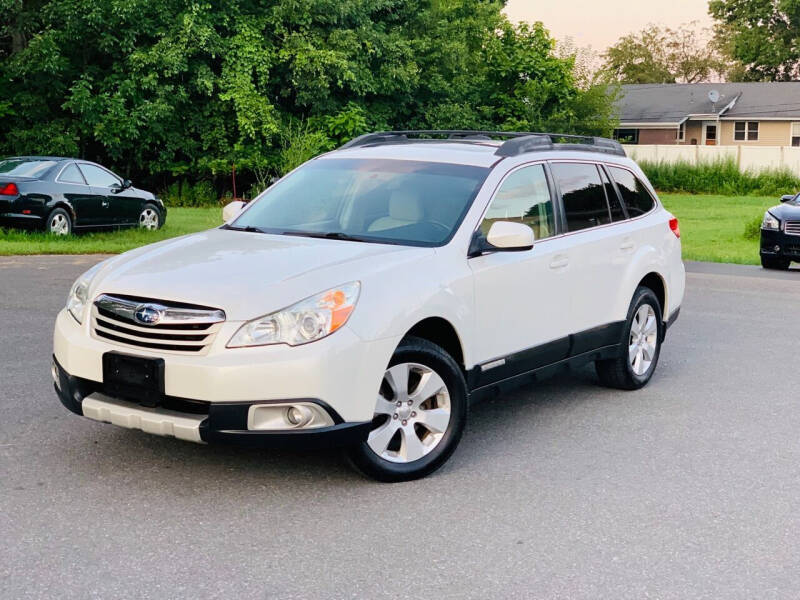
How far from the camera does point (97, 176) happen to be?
64.3 feet

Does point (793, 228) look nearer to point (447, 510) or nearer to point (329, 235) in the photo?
point (329, 235)

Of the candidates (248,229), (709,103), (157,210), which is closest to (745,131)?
(709,103)

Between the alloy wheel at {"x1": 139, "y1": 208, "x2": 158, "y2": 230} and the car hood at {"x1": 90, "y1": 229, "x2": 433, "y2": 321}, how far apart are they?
611 inches

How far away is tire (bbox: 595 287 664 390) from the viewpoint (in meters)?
7.54

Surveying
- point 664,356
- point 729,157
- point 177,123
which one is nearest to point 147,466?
point 664,356

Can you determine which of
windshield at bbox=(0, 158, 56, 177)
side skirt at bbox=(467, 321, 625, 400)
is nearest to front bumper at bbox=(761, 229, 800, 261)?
side skirt at bbox=(467, 321, 625, 400)

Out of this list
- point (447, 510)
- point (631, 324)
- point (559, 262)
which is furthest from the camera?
point (631, 324)

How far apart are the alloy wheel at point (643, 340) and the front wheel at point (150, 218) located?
584 inches

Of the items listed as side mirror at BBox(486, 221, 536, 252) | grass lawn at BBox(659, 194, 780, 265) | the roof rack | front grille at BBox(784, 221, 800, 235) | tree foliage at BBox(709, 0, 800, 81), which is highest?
tree foliage at BBox(709, 0, 800, 81)

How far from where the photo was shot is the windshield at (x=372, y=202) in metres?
6.07

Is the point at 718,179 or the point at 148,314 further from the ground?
the point at 148,314

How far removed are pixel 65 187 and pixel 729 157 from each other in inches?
1399

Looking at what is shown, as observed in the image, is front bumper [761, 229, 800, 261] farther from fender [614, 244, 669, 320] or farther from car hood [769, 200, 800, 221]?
fender [614, 244, 669, 320]

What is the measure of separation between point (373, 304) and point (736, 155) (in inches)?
1784
